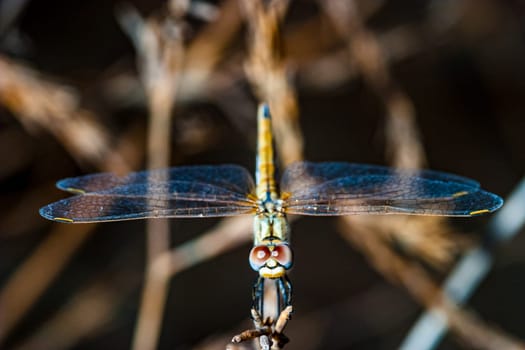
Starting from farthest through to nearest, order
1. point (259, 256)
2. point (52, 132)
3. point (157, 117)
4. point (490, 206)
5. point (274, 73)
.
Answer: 1. point (52, 132)
2. point (157, 117)
3. point (274, 73)
4. point (259, 256)
5. point (490, 206)

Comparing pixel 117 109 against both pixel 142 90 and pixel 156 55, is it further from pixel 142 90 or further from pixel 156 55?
pixel 156 55

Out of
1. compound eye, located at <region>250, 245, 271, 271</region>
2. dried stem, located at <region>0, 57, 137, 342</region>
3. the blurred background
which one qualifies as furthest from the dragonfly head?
dried stem, located at <region>0, 57, 137, 342</region>

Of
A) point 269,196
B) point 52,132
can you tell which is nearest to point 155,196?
point 269,196

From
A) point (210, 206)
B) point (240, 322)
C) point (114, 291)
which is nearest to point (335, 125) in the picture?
point (240, 322)

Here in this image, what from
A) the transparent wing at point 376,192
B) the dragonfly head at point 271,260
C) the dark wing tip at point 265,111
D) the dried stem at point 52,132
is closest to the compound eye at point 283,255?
the dragonfly head at point 271,260

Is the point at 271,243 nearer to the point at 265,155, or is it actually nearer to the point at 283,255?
the point at 283,255

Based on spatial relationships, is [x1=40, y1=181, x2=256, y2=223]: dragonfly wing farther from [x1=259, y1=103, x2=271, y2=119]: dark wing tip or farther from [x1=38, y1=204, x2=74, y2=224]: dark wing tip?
[x1=259, y1=103, x2=271, y2=119]: dark wing tip
